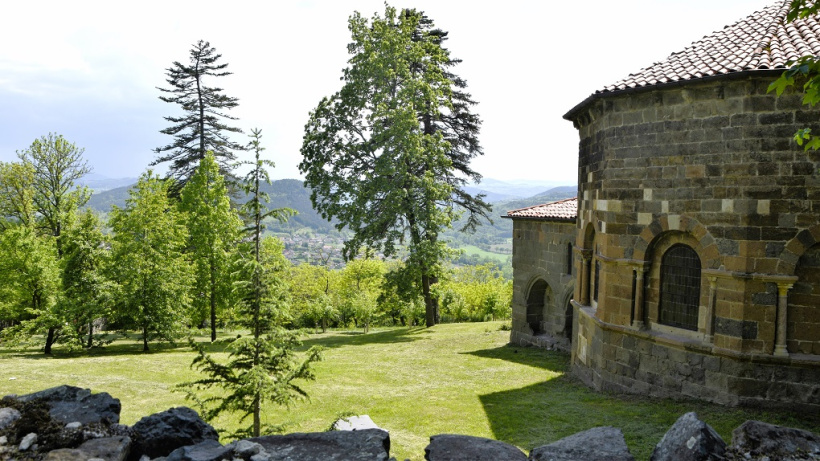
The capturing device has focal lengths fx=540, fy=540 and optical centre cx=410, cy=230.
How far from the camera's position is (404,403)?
12.2 metres

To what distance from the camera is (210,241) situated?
25.1m

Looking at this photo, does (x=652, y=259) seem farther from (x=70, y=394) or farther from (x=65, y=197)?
(x=65, y=197)

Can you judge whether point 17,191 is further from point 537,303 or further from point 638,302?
point 638,302

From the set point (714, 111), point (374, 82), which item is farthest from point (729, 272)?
point (374, 82)

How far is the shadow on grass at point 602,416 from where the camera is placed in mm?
8977

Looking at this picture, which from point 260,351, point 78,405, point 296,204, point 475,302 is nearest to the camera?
point 78,405

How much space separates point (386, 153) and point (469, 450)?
21897 mm

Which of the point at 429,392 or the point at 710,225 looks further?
the point at 429,392

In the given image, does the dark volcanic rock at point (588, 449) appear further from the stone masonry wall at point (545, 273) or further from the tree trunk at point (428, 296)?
the tree trunk at point (428, 296)

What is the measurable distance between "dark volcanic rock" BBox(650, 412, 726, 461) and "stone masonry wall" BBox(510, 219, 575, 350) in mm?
14908

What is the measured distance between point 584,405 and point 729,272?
3868 mm

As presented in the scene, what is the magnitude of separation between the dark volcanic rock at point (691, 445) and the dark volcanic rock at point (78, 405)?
14.4 feet

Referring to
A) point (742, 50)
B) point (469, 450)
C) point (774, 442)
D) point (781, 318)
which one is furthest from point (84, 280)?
point (774, 442)

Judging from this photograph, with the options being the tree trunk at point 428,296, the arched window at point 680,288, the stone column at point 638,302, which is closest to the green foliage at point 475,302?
the tree trunk at point 428,296
